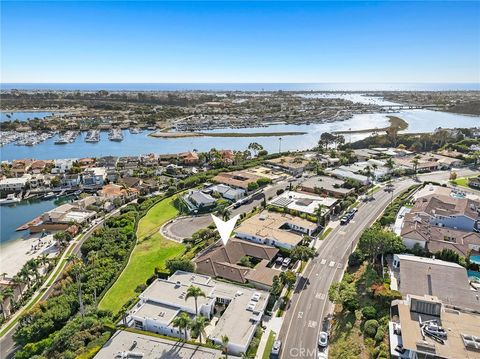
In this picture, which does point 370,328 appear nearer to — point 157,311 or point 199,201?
point 157,311

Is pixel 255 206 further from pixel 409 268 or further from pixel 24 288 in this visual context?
pixel 24 288

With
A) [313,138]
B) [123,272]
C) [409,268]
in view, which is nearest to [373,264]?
[409,268]

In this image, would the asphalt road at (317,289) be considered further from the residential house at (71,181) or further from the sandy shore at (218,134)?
the sandy shore at (218,134)

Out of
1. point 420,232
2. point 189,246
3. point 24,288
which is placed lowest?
point 24,288

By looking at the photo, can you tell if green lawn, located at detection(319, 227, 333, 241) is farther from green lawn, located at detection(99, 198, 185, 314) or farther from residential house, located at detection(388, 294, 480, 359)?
green lawn, located at detection(99, 198, 185, 314)

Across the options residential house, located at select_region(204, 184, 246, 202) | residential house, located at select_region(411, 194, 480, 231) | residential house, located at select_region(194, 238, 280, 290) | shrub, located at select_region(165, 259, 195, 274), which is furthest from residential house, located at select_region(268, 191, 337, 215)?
shrub, located at select_region(165, 259, 195, 274)

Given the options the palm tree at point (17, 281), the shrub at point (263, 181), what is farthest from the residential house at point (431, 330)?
the shrub at point (263, 181)

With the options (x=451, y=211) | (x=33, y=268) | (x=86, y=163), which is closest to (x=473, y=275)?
(x=451, y=211)
